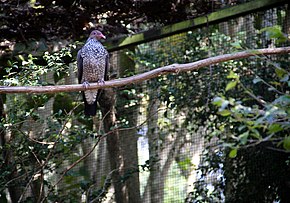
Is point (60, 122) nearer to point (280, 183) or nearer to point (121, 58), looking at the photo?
point (121, 58)

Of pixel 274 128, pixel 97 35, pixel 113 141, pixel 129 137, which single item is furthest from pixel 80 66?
pixel 274 128

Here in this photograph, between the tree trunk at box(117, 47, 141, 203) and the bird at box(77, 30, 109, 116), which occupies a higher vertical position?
the bird at box(77, 30, 109, 116)

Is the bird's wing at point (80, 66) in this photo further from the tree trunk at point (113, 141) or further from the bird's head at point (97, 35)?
the tree trunk at point (113, 141)

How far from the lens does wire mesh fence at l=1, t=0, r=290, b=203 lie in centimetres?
503

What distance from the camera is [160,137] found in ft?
18.0

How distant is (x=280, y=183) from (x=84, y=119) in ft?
5.89

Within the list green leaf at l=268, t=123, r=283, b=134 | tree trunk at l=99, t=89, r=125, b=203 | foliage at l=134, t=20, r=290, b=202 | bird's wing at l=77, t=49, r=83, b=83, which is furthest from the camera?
tree trunk at l=99, t=89, r=125, b=203

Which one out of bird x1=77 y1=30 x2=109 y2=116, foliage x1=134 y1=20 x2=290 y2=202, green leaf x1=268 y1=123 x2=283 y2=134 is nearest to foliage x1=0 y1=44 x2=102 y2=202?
bird x1=77 y1=30 x2=109 y2=116

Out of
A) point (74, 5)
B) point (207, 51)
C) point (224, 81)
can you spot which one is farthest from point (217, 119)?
point (74, 5)

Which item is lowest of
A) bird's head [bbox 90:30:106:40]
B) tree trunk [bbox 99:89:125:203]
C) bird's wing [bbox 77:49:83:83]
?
tree trunk [bbox 99:89:125:203]

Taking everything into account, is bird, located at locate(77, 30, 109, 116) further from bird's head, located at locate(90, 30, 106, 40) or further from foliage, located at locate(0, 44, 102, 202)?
foliage, located at locate(0, 44, 102, 202)

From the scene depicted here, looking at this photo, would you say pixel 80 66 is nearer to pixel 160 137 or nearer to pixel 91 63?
pixel 91 63

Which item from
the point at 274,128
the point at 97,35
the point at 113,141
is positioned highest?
the point at 97,35

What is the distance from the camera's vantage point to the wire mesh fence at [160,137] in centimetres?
503
